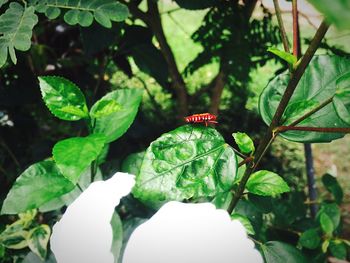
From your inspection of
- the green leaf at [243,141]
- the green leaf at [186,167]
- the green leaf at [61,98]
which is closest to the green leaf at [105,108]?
the green leaf at [61,98]

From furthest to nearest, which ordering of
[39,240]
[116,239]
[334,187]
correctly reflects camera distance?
[334,187] < [39,240] < [116,239]

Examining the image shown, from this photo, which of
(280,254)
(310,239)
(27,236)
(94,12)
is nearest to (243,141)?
(280,254)

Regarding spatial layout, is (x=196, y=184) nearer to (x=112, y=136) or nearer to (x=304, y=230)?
(x=112, y=136)

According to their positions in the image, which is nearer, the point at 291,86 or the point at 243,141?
the point at 291,86

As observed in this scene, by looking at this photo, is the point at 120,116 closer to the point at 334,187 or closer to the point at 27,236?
the point at 27,236

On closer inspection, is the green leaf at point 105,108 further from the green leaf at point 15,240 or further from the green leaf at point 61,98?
the green leaf at point 15,240

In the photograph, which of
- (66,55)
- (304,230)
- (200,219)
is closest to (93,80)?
(66,55)

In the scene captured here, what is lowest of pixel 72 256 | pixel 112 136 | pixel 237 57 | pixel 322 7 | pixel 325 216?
pixel 325 216
